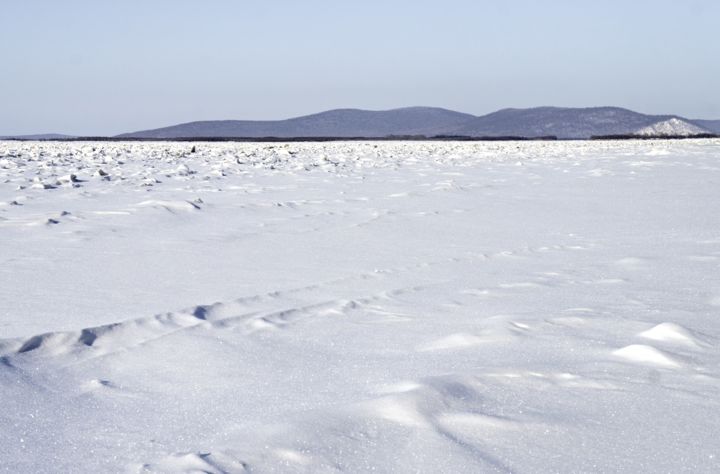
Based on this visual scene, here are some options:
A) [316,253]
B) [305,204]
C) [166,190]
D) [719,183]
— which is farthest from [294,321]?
[719,183]

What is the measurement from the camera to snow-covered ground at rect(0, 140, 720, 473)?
69.5 inches

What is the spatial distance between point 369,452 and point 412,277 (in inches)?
83.8

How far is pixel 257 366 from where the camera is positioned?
2393 mm

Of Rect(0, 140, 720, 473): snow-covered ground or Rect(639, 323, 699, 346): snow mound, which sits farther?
Rect(639, 323, 699, 346): snow mound

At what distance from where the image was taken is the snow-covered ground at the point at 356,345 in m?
1.77

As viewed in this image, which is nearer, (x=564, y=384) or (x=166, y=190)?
(x=564, y=384)

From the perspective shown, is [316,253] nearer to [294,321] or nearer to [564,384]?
[294,321]

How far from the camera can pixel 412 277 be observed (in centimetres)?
384

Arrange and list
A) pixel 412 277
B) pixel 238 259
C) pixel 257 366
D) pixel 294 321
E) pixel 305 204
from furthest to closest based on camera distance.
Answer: pixel 305 204, pixel 238 259, pixel 412 277, pixel 294 321, pixel 257 366

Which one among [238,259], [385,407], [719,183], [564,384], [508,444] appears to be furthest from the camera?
[719,183]

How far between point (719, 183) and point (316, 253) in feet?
22.4

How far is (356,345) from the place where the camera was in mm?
2625

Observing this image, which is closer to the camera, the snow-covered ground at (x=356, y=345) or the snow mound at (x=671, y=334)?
the snow-covered ground at (x=356, y=345)

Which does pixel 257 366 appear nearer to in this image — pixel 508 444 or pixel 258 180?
pixel 508 444
